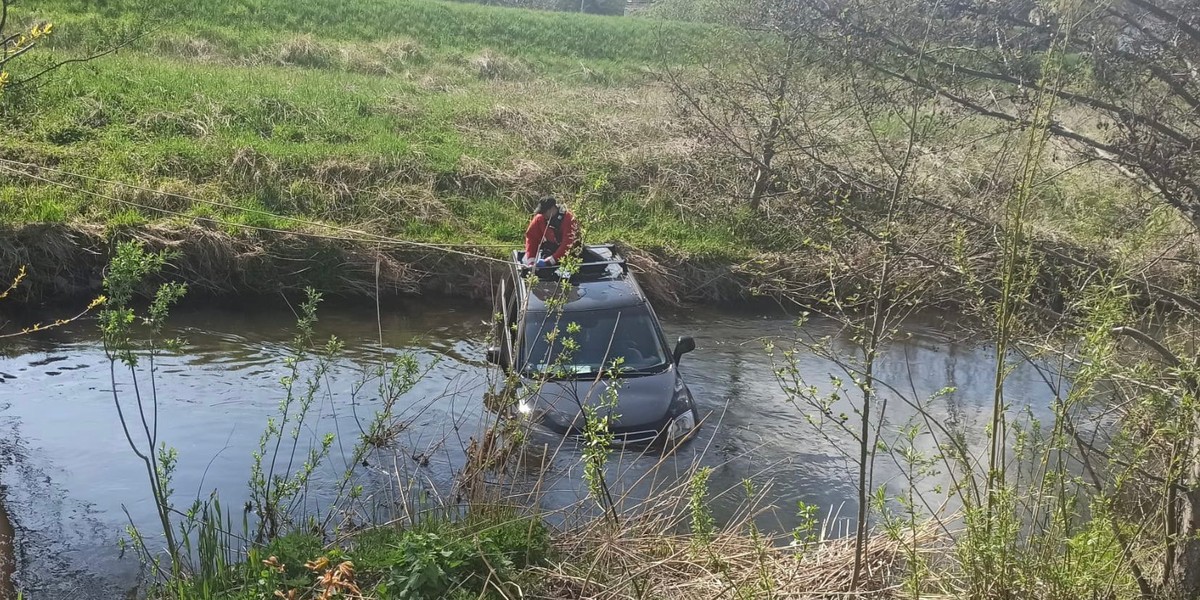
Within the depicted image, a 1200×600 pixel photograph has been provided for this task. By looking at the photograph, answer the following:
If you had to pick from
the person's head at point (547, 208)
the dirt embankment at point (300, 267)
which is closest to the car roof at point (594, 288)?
the person's head at point (547, 208)

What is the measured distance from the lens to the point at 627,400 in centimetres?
873

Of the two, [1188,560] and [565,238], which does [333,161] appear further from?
[1188,560]

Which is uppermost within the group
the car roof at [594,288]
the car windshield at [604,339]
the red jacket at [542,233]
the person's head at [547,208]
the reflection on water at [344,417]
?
the person's head at [547,208]

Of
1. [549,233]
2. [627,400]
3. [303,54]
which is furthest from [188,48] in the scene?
[627,400]

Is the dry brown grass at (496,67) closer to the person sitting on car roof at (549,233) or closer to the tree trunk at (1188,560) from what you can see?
the person sitting on car roof at (549,233)

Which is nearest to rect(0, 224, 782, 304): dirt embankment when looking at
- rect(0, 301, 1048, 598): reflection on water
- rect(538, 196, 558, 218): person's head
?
rect(0, 301, 1048, 598): reflection on water

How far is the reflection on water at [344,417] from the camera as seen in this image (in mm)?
7879

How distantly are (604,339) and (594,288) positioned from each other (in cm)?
73

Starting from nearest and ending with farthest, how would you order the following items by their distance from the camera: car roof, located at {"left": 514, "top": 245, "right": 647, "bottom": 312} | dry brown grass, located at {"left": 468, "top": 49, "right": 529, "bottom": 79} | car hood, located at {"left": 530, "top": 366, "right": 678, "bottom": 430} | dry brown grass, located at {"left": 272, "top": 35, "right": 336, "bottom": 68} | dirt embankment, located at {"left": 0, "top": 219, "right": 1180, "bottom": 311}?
car hood, located at {"left": 530, "top": 366, "right": 678, "bottom": 430}
car roof, located at {"left": 514, "top": 245, "right": 647, "bottom": 312}
dirt embankment, located at {"left": 0, "top": 219, "right": 1180, "bottom": 311}
dry brown grass, located at {"left": 272, "top": 35, "right": 336, "bottom": 68}
dry brown grass, located at {"left": 468, "top": 49, "right": 529, "bottom": 79}

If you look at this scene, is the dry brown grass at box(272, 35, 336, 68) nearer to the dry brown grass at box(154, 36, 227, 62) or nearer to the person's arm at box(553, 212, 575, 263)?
the dry brown grass at box(154, 36, 227, 62)

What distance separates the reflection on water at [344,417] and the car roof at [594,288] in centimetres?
89

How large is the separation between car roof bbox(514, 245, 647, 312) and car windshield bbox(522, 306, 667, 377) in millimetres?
90

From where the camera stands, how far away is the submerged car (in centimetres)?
Answer: 853

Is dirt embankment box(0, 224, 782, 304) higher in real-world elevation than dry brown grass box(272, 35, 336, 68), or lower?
lower
